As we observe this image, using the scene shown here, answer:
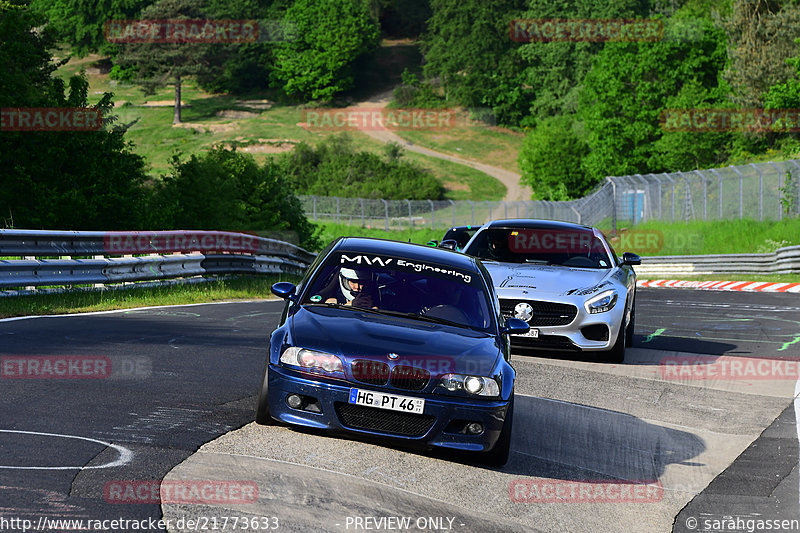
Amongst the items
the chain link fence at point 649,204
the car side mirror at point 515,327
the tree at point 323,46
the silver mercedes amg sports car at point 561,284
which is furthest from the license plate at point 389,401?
the tree at point 323,46

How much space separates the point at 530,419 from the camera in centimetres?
935

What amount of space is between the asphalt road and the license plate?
0.34 m

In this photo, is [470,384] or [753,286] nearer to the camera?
[470,384]

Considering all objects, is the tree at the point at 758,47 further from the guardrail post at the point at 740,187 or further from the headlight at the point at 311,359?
the headlight at the point at 311,359

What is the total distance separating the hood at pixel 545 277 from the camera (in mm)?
12828

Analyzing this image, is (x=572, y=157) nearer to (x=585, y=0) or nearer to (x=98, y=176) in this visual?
(x=585, y=0)

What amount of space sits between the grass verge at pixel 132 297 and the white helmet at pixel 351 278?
688 centimetres

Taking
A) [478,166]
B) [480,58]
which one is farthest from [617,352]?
[480,58]

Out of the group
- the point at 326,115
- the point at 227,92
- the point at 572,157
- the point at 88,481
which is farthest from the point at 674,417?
the point at 227,92

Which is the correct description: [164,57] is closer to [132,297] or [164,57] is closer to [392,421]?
[132,297]

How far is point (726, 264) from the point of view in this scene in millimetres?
35875

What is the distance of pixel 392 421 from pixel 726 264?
1203 inches

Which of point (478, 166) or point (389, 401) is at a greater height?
point (389, 401)

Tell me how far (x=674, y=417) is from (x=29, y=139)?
776 inches
